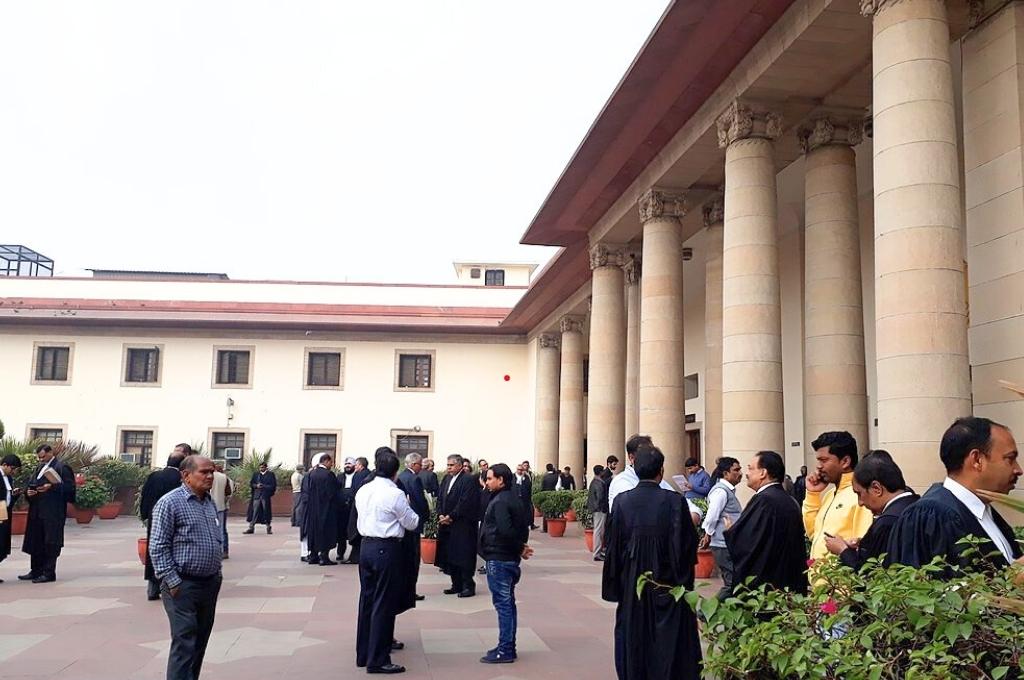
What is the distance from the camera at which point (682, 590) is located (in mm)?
3277

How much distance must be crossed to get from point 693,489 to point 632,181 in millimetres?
6332

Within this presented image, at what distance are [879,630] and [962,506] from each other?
41.1 inches

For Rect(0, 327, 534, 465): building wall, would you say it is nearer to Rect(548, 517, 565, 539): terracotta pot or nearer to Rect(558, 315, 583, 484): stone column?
Rect(558, 315, 583, 484): stone column

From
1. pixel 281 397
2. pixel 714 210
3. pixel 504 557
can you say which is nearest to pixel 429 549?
pixel 504 557

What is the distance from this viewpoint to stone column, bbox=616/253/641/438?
19.5 m

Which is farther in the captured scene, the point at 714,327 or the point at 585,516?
the point at 585,516

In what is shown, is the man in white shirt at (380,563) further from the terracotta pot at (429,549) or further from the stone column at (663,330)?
the stone column at (663,330)

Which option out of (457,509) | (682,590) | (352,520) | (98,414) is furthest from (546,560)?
(98,414)

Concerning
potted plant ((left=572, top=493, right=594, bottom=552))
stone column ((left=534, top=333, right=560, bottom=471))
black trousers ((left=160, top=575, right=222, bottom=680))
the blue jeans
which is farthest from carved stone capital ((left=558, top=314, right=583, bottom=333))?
black trousers ((left=160, top=575, right=222, bottom=680))

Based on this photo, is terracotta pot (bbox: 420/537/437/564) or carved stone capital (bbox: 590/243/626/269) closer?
terracotta pot (bbox: 420/537/437/564)

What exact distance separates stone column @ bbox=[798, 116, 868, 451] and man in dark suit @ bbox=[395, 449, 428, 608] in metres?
5.36

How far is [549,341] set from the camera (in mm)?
30766

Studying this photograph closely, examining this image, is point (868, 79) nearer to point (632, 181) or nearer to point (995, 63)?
point (995, 63)

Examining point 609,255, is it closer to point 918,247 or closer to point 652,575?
point 918,247
